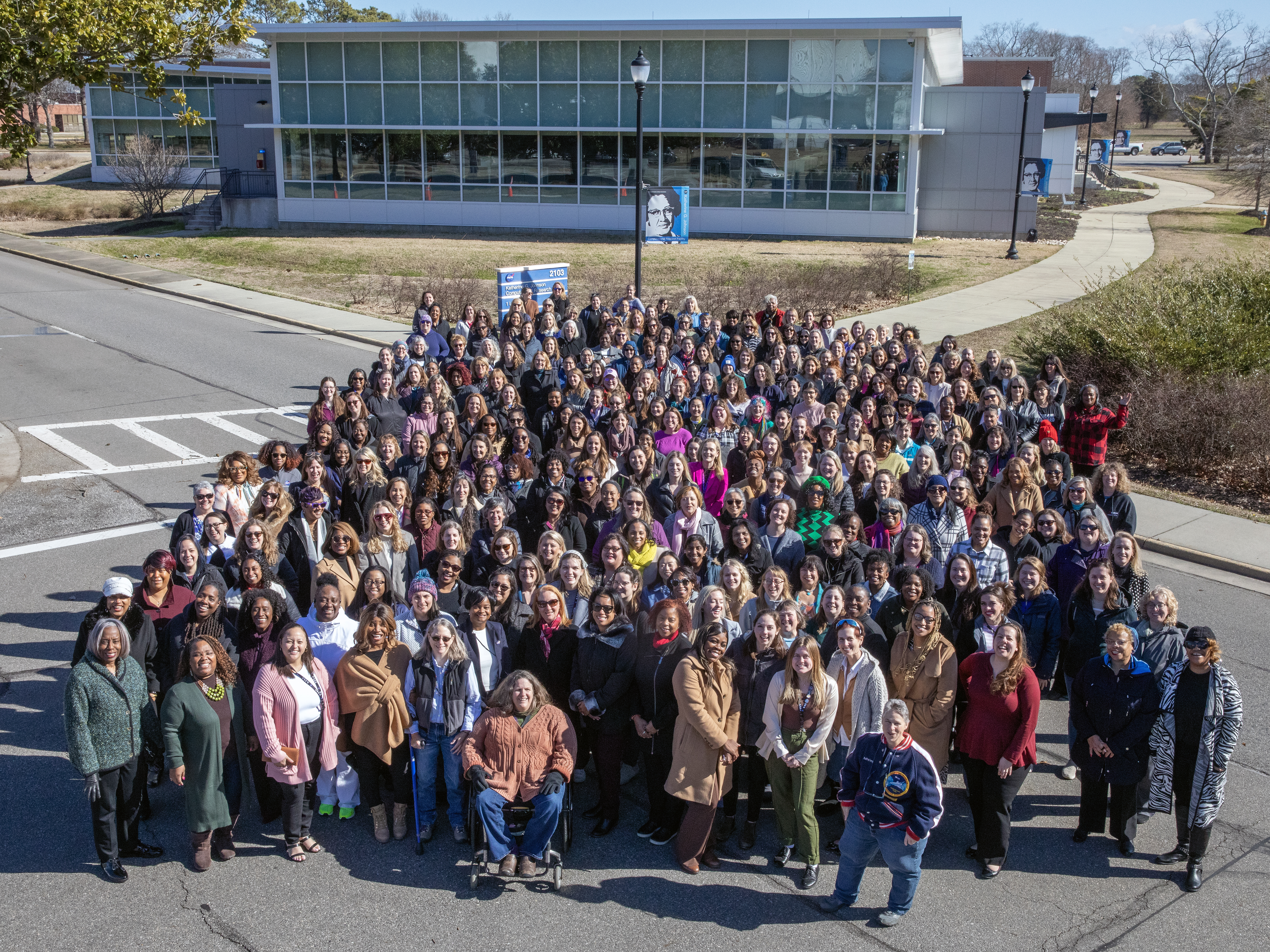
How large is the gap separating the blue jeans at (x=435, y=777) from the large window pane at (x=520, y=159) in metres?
34.5

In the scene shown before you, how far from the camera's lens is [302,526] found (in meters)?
8.77

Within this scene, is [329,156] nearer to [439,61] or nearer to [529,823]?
[439,61]

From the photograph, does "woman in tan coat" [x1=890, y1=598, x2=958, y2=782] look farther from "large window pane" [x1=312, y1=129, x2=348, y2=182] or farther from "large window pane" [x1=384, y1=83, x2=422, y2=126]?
"large window pane" [x1=312, y1=129, x2=348, y2=182]

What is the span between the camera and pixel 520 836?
6340 mm

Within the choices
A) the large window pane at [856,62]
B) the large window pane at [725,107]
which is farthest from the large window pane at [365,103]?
the large window pane at [856,62]

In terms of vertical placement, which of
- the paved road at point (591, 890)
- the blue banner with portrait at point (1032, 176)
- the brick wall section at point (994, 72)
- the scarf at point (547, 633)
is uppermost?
the brick wall section at point (994, 72)

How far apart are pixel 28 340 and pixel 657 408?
1793 cm

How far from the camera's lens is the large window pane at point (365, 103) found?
3888 cm

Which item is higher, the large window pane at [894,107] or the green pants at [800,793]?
the large window pane at [894,107]

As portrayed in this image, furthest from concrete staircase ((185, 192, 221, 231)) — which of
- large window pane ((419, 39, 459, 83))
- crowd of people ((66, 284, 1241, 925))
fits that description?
crowd of people ((66, 284, 1241, 925))

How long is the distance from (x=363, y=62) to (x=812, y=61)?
16037 millimetres

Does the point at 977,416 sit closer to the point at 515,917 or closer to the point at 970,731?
the point at 970,731

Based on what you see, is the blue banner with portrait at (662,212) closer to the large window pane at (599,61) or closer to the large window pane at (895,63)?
the large window pane at (895,63)

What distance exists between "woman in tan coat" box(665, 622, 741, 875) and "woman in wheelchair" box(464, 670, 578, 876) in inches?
27.4
